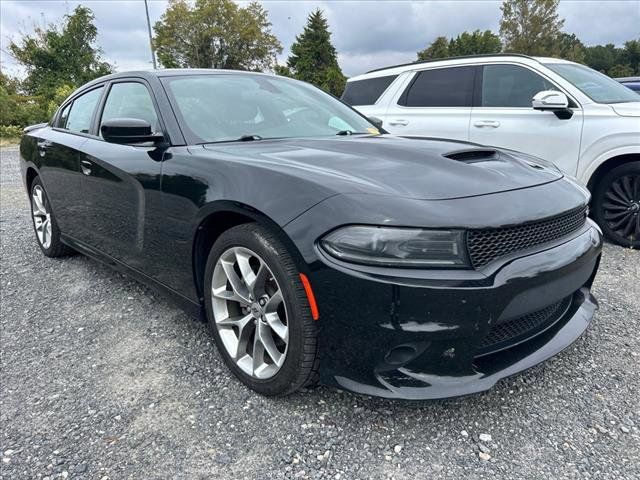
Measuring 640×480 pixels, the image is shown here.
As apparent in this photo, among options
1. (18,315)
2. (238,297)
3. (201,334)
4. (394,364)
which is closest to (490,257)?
(394,364)

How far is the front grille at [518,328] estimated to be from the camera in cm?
191

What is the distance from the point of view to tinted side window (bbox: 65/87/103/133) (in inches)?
142

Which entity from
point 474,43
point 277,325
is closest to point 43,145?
point 277,325

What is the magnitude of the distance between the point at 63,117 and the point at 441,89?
3894mm

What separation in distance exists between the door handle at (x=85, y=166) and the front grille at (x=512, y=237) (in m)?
2.57

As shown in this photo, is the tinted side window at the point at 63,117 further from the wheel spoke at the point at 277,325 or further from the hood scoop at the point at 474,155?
the hood scoop at the point at 474,155

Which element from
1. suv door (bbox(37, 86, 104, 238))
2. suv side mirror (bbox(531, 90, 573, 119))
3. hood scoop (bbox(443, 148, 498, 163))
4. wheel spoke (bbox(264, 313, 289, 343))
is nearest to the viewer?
wheel spoke (bbox(264, 313, 289, 343))

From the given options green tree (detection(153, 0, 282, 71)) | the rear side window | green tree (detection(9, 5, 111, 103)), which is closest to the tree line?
green tree (detection(153, 0, 282, 71))

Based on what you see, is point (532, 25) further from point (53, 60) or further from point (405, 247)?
point (405, 247)

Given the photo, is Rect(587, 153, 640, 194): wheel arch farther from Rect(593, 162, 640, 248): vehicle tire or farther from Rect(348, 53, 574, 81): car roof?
Rect(348, 53, 574, 81): car roof

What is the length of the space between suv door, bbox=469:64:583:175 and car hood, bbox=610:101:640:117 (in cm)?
29

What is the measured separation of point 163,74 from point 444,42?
2417 inches

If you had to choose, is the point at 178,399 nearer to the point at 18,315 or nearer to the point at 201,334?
the point at 201,334

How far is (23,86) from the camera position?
27.4 m
